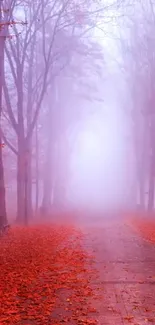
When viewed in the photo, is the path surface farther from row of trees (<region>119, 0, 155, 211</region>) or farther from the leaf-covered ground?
row of trees (<region>119, 0, 155, 211</region>)

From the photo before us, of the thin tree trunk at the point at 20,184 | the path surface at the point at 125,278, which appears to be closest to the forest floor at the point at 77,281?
the path surface at the point at 125,278

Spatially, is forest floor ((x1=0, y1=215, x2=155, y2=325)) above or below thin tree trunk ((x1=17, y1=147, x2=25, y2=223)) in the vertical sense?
above

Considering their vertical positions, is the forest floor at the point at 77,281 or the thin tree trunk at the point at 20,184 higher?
the forest floor at the point at 77,281

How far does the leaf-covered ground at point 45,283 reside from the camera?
804cm

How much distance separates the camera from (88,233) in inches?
782

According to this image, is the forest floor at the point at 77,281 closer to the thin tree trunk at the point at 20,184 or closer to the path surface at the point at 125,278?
the path surface at the point at 125,278

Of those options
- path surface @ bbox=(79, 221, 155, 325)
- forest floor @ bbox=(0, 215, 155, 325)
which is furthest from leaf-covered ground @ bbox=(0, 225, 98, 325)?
path surface @ bbox=(79, 221, 155, 325)

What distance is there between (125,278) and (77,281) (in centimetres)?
98

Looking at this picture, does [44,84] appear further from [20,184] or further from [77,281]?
[77,281]

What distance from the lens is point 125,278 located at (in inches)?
423

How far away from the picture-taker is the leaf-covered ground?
8.04 m

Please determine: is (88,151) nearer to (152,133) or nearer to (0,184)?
(152,133)

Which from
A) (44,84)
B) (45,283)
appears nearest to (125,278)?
(45,283)

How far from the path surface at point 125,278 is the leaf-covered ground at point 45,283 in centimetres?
28
